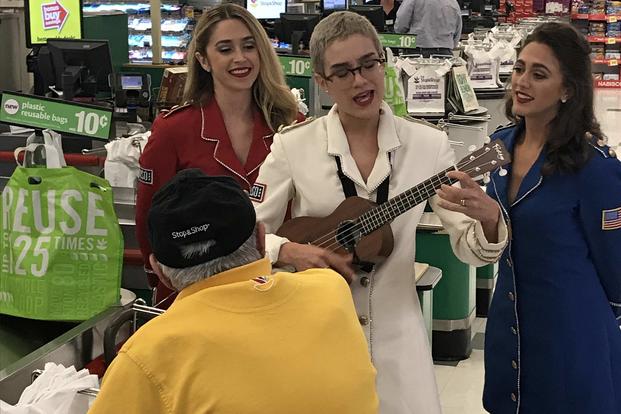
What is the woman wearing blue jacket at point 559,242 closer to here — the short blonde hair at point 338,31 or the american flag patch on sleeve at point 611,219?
the american flag patch on sleeve at point 611,219

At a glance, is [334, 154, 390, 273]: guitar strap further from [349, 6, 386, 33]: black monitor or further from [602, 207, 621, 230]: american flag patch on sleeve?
[349, 6, 386, 33]: black monitor

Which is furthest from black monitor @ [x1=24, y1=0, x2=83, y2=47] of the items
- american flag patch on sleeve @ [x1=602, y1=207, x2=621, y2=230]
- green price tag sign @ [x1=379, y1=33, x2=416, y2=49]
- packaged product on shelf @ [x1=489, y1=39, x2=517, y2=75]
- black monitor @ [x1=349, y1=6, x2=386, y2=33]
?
american flag patch on sleeve @ [x1=602, y1=207, x2=621, y2=230]

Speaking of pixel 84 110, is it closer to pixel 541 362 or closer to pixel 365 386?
pixel 541 362

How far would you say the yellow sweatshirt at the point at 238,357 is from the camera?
4.66 feet

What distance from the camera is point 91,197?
2613mm

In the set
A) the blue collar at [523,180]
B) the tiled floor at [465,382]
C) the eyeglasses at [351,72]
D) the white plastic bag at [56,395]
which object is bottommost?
the tiled floor at [465,382]

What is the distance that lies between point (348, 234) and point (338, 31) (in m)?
0.50

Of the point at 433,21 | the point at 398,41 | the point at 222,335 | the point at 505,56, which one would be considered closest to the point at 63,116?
the point at 222,335

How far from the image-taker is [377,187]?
2303 mm

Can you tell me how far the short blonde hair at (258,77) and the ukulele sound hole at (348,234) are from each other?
2.92 feet

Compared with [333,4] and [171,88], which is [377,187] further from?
[333,4]

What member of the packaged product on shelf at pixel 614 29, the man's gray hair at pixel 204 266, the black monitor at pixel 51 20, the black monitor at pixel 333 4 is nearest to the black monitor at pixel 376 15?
the black monitor at pixel 333 4

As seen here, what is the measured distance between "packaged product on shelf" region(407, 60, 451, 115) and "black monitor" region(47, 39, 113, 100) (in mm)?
2183

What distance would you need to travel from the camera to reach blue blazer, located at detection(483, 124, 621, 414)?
2.50 metres
